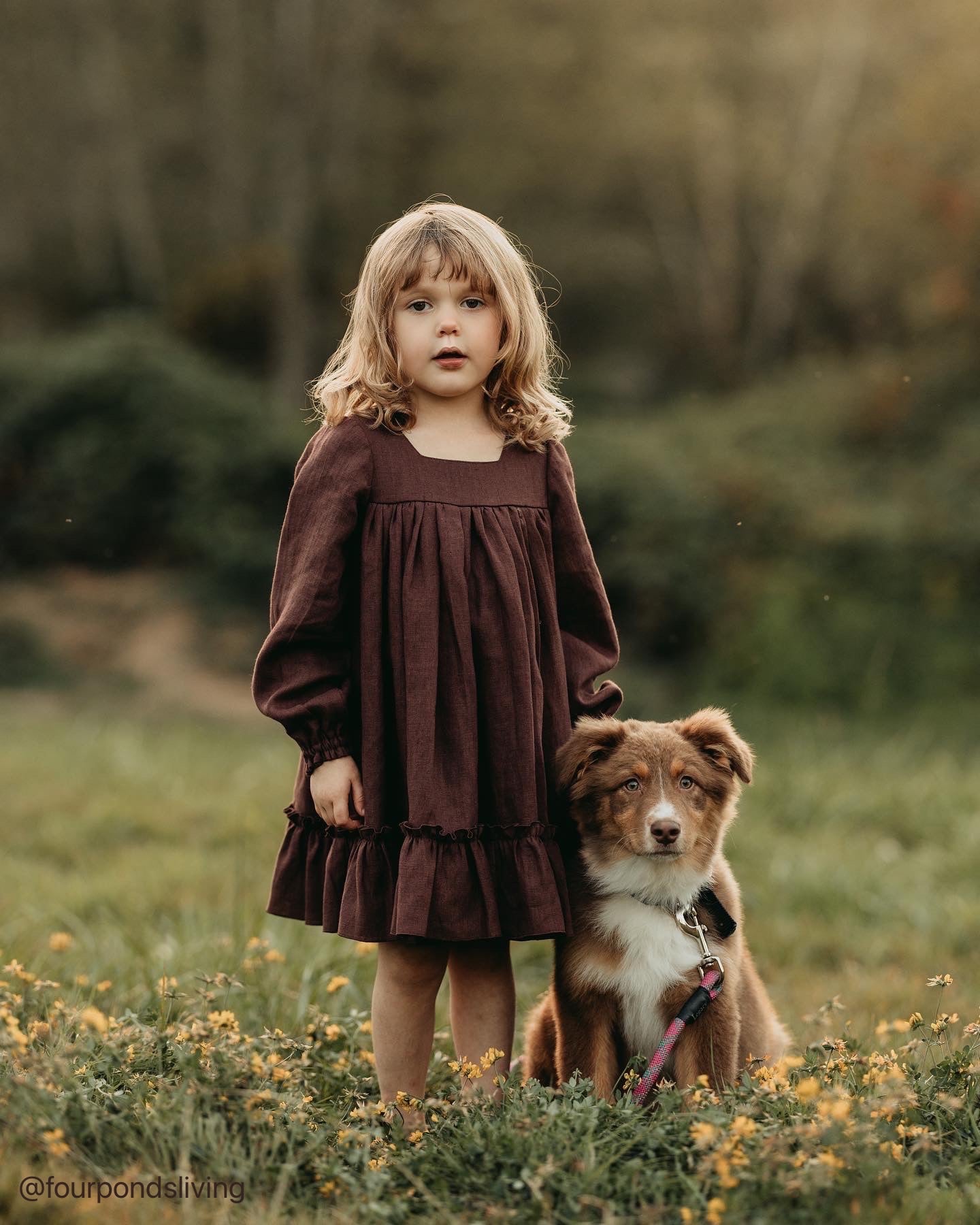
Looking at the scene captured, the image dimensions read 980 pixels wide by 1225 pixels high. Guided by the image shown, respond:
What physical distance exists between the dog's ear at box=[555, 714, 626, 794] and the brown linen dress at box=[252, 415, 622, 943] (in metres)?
0.06

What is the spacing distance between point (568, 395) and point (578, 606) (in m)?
13.4

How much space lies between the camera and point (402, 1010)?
3.06 m

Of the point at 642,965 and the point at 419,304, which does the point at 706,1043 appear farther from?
the point at 419,304

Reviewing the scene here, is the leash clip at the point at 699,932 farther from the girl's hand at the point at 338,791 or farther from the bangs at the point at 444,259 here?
the bangs at the point at 444,259

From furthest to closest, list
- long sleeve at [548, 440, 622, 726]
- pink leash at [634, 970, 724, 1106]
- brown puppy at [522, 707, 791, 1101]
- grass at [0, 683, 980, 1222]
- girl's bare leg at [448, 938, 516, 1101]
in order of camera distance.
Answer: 1. long sleeve at [548, 440, 622, 726]
2. girl's bare leg at [448, 938, 516, 1101]
3. brown puppy at [522, 707, 791, 1101]
4. pink leash at [634, 970, 724, 1106]
5. grass at [0, 683, 980, 1222]

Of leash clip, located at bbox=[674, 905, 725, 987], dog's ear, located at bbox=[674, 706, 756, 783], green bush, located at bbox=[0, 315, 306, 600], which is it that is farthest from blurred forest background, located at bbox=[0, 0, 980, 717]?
leash clip, located at bbox=[674, 905, 725, 987]

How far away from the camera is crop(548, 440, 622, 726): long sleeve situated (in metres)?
3.21

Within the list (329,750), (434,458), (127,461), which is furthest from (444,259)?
(127,461)

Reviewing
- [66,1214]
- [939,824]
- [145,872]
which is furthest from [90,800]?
[66,1214]

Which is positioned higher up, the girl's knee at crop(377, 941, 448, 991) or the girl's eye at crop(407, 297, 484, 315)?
the girl's eye at crop(407, 297, 484, 315)

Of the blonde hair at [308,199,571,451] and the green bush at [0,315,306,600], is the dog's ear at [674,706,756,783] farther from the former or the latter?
the green bush at [0,315,306,600]

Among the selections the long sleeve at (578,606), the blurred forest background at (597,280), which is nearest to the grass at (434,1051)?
the long sleeve at (578,606)

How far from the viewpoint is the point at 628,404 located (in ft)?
56.9

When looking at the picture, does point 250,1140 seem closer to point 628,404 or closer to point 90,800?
point 90,800
